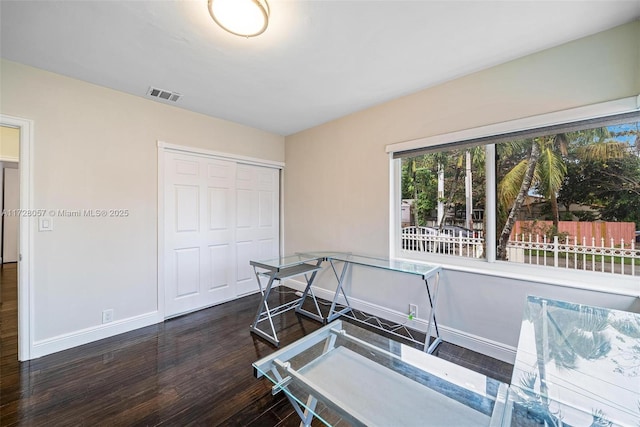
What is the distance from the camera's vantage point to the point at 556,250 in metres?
2.04

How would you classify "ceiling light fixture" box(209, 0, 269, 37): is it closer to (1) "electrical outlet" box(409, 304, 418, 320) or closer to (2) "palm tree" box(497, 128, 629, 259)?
(2) "palm tree" box(497, 128, 629, 259)

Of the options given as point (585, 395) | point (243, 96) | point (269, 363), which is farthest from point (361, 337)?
point (243, 96)

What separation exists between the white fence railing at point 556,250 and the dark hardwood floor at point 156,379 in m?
0.93

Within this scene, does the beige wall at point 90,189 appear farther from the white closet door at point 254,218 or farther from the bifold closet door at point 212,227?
the white closet door at point 254,218

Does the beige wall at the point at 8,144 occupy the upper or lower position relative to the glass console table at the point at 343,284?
upper

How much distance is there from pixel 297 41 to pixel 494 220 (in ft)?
7.48

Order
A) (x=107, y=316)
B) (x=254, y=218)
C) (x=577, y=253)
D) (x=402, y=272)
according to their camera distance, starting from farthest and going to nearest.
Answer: (x=254, y=218), (x=107, y=316), (x=402, y=272), (x=577, y=253)

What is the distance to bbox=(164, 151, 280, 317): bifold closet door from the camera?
304cm

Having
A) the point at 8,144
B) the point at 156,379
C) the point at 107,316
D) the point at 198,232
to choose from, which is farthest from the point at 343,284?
the point at 8,144

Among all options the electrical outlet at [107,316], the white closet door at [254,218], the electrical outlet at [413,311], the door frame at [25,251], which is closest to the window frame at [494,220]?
the electrical outlet at [413,311]

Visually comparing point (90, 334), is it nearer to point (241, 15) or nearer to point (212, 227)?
point (212, 227)

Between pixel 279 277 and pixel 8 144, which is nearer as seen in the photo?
pixel 279 277

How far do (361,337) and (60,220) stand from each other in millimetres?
2848

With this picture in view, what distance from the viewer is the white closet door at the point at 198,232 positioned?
302 centimetres
